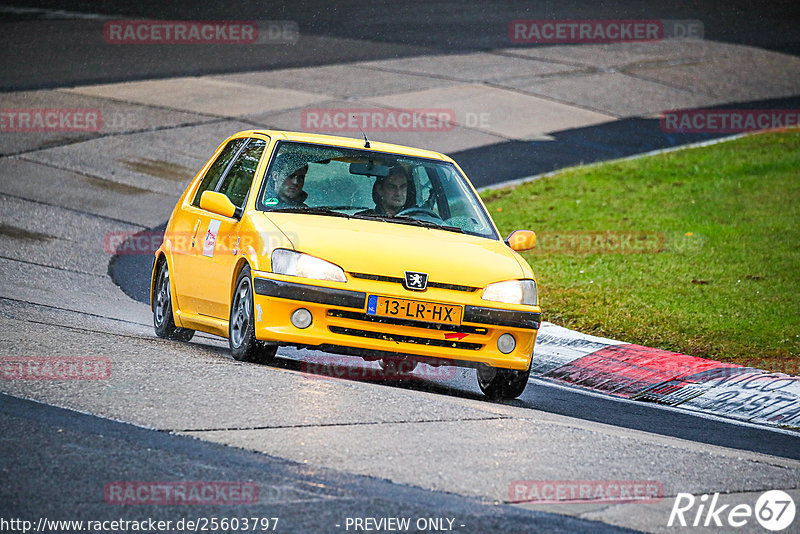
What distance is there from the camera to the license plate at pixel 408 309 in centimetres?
779

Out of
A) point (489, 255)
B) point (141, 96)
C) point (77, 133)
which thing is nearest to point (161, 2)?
point (141, 96)

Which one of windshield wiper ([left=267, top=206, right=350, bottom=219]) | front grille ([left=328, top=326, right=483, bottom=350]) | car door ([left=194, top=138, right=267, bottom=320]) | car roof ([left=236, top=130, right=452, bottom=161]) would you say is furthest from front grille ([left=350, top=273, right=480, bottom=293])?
car roof ([left=236, top=130, right=452, bottom=161])

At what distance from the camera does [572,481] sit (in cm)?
589

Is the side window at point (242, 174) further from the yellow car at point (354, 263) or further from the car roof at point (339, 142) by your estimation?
the car roof at point (339, 142)

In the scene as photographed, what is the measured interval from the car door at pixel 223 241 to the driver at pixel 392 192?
0.88 meters

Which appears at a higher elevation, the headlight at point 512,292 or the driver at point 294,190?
the driver at point 294,190

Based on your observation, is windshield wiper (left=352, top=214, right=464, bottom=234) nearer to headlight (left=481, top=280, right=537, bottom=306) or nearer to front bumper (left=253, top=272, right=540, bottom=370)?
headlight (left=481, top=280, right=537, bottom=306)

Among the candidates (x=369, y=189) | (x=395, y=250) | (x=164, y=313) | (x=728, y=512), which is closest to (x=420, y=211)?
(x=369, y=189)

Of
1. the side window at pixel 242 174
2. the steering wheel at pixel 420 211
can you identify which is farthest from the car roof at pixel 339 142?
the steering wheel at pixel 420 211

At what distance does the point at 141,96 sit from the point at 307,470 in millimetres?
18020

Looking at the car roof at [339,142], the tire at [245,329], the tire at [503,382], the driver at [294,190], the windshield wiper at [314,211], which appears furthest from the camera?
the car roof at [339,142]

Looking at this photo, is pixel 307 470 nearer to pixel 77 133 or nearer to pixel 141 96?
pixel 77 133

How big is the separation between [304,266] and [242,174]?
1599mm

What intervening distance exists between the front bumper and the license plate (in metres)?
0.03
